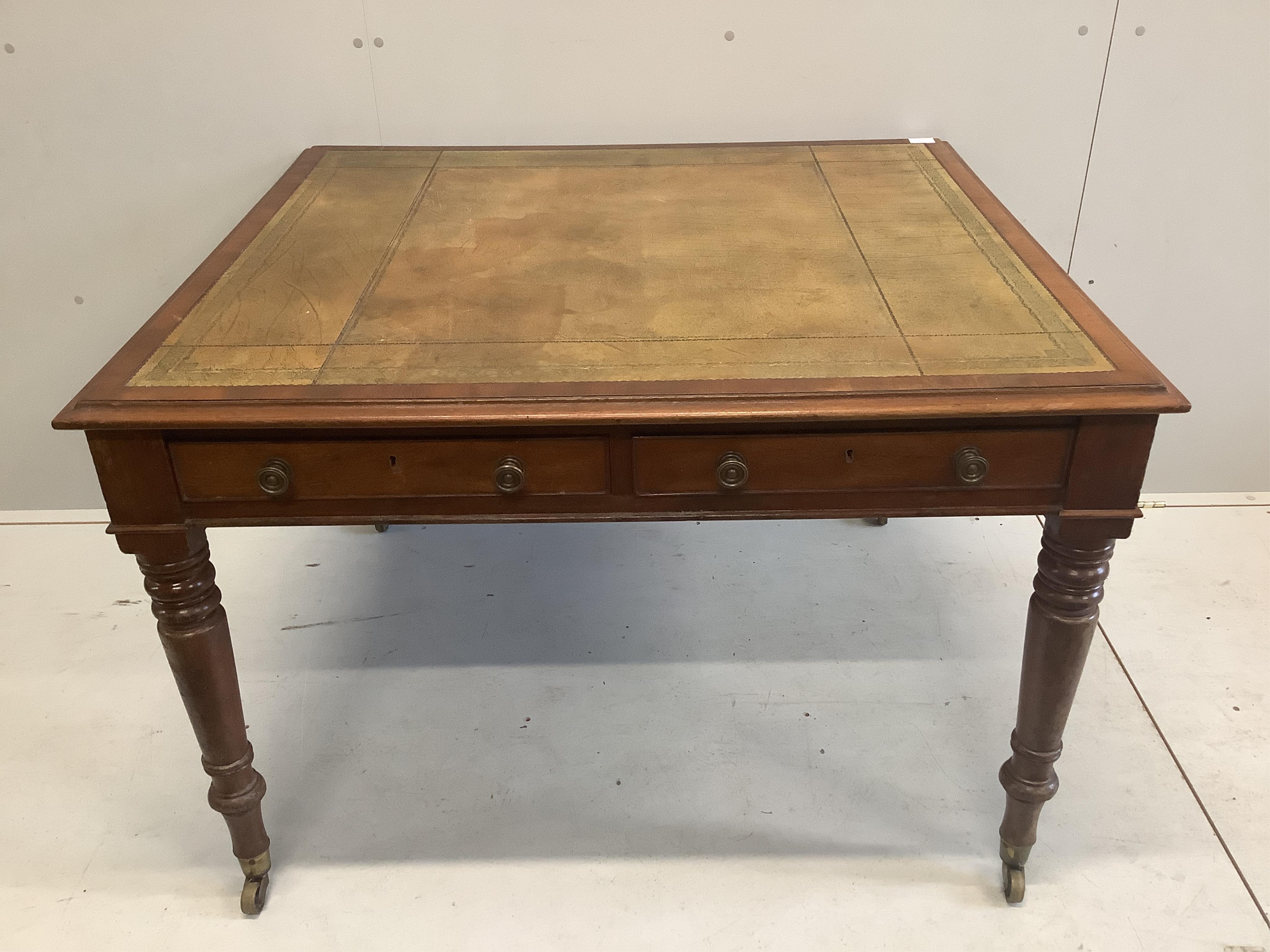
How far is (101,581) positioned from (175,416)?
4.58ft

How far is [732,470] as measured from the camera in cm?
148

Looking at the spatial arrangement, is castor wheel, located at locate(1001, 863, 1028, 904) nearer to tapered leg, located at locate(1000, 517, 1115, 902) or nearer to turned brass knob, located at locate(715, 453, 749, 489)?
tapered leg, located at locate(1000, 517, 1115, 902)

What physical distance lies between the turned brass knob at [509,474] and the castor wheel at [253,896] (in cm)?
87

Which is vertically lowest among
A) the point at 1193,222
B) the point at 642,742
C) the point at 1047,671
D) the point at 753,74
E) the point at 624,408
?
the point at 642,742

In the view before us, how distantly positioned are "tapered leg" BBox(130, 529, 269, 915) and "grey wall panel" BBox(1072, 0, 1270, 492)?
202 cm

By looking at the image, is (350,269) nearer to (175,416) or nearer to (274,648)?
(175,416)

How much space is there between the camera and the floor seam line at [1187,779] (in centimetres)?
179

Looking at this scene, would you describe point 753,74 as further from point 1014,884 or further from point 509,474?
point 1014,884

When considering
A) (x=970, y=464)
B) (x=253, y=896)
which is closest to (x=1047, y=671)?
(x=970, y=464)

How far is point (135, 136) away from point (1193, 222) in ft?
7.75

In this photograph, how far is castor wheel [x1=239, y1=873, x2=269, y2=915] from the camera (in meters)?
1.80

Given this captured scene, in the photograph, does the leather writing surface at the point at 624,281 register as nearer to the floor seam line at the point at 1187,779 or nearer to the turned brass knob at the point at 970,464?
the turned brass knob at the point at 970,464

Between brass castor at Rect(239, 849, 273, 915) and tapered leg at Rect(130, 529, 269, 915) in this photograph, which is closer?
tapered leg at Rect(130, 529, 269, 915)

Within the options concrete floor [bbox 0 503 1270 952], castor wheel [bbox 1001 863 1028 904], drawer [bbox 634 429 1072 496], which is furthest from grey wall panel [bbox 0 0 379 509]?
castor wheel [bbox 1001 863 1028 904]
